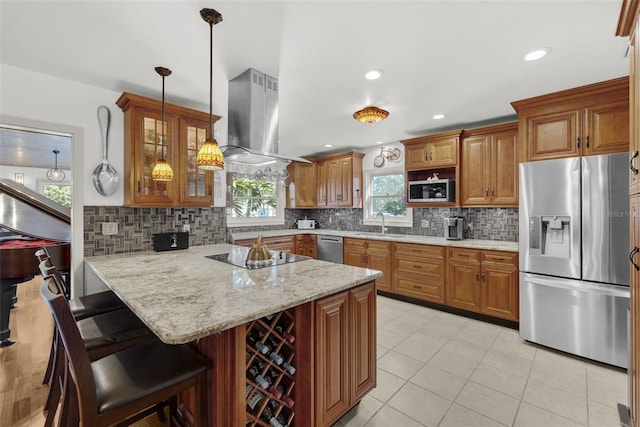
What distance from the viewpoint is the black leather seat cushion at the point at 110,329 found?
1.52 m

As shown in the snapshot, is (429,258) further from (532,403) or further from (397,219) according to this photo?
(532,403)

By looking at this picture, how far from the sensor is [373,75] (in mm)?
2367

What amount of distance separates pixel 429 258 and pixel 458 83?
2.12 m

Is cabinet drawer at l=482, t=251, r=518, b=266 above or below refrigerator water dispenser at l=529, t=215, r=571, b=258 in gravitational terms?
below

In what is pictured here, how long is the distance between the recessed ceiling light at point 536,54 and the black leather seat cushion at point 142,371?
110 inches

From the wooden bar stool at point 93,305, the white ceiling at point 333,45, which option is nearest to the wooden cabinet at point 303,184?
the white ceiling at point 333,45

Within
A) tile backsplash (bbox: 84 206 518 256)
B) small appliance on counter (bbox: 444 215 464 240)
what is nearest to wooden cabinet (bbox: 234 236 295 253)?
tile backsplash (bbox: 84 206 518 256)

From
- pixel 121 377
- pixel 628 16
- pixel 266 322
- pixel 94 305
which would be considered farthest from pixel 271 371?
pixel 628 16

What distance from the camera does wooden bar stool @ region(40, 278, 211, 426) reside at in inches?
39.8

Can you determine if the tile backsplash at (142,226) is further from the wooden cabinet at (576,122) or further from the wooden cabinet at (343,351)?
the wooden cabinet at (576,122)

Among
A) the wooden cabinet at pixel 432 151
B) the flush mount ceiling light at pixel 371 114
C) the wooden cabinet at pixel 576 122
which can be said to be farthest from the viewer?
the wooden cabinet at pixel 432 151

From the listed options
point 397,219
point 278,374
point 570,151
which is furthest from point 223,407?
point 397,219

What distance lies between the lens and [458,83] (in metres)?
2.53

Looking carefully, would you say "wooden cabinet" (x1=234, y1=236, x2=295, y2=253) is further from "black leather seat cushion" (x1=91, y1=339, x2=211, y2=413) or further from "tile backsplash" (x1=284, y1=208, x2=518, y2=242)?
"black leather seat cushion" (x1=91, y1=339, x2=211, y2=413)
